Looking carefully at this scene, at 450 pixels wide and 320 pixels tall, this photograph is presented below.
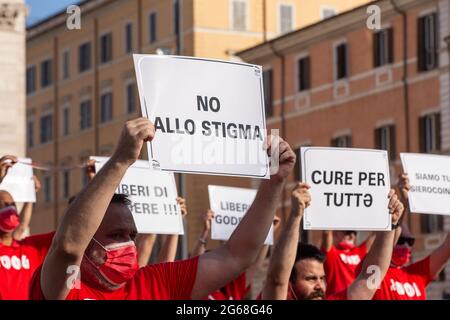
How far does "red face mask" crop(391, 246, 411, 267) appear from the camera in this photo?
35.0 ft

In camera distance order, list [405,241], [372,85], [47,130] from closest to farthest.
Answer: [405,241]
[372,85]
[47,130]

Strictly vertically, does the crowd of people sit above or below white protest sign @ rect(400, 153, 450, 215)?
below

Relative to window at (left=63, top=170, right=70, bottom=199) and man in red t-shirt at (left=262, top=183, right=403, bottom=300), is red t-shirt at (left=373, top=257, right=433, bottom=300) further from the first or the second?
window at (left=63, top=170, right=70, bottom=199)

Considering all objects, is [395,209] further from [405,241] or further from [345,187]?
[405,241]

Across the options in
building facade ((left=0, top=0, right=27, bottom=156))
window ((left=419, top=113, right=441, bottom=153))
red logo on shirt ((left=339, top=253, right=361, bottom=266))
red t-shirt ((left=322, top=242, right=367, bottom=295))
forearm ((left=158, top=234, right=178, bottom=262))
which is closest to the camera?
forearm ((left=158, top=234, right=178, bottom=262))

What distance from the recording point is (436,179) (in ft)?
35.6

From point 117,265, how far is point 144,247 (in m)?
3.10

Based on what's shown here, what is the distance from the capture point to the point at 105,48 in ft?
196

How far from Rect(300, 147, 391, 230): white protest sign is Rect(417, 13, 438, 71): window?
32.4m

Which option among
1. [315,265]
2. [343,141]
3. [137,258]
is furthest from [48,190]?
[137,258]

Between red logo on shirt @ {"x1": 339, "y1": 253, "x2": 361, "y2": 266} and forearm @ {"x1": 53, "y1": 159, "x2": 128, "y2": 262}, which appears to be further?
red logo on shirt @ {"x1": 339, "y1": 253, "x2": 361, "y2": 266}

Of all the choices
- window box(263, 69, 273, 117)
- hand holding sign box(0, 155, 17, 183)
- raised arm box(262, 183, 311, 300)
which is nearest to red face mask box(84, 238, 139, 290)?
raised arm box(262, 183, 311, 300)
